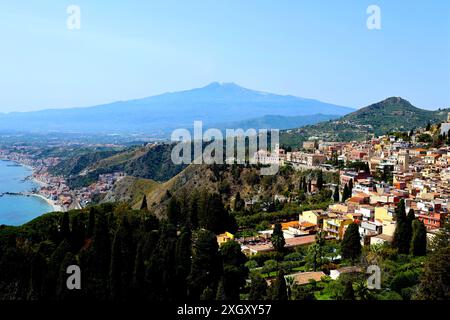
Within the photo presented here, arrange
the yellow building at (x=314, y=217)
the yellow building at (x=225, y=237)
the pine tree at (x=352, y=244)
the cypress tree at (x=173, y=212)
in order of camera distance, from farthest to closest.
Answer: the cypress tree at (x=173, y=212)
the yellow building at (x=314, y=217)
the yellow building at (x=225, y=237)
the pine tree at (x=352, y=244)

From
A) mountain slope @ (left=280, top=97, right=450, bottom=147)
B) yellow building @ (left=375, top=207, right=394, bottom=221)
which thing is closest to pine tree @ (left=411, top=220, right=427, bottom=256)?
yellow building @ (left=375, top=207, right=394, bottom=221)

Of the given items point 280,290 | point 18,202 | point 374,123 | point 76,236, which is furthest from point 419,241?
point 374,123

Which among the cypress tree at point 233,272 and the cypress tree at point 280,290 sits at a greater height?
the cypress tree at point 280,290

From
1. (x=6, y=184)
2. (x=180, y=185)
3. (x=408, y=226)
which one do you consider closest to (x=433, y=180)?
(x=408, y=226)

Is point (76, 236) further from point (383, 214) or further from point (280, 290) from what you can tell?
point (383, 214)

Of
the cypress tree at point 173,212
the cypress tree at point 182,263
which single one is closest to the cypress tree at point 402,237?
the cypress tree at point 182,263

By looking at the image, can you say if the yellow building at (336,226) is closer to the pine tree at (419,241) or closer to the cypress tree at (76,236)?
the pine tree at (419,241)
